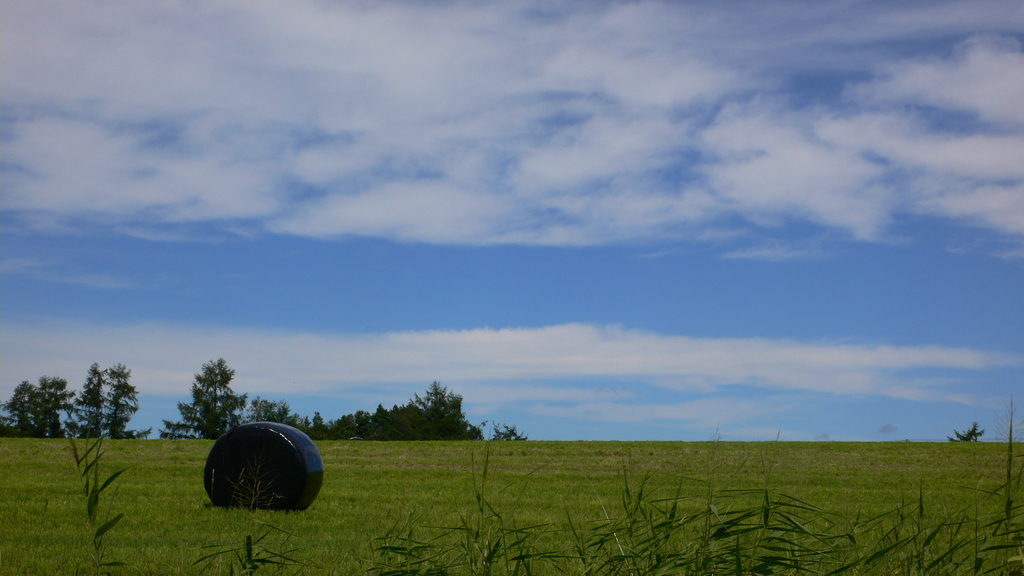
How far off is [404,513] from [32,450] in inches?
846

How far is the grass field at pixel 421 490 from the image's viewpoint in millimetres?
7625

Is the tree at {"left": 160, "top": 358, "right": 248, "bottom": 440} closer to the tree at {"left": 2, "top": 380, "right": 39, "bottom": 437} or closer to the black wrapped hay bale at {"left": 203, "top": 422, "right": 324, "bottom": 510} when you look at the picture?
the tree at {"left": 2, "top": 380, "right": 39, "bottom": 437}

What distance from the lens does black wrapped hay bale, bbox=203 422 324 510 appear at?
13.6 metres

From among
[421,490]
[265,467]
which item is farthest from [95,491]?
[421,490]

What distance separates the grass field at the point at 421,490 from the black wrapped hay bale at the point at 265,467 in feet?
1.40

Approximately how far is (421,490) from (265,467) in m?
5.13

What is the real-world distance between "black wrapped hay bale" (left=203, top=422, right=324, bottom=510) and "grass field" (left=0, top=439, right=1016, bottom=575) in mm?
427

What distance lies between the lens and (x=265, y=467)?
13.7 meters

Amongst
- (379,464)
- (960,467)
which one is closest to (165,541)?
(379,464)

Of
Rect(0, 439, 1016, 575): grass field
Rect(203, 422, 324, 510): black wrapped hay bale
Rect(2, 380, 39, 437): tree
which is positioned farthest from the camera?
Rect(2, 380, 39, 437): tree

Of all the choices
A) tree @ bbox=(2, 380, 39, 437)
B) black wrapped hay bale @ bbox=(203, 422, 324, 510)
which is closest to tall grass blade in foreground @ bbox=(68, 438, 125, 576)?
black wrapped hay bale @ bbox=(203, 422, 324, 510)

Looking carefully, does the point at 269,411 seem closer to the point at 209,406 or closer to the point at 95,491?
the point at 209,406

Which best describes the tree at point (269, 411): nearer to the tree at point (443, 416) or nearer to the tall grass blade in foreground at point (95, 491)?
the tree at point (443, 416)

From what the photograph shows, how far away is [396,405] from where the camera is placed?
283ft
